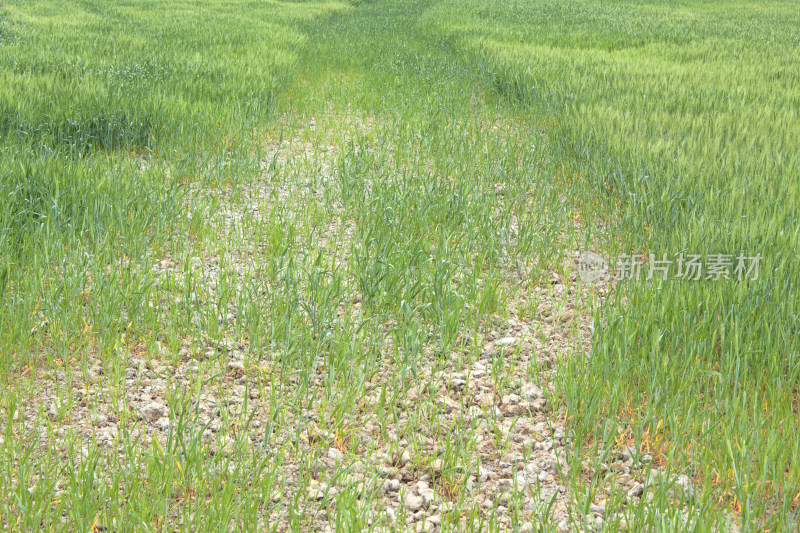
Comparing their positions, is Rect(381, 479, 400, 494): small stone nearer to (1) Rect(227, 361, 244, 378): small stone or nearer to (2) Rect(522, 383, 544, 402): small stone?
(2) Rect(522, 383, 544, 402): small stone

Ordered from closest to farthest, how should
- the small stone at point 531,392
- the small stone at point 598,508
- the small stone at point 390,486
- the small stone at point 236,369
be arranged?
1. the small stone at point 598,508
2. the small stone at point 390,486
3. the small stone at point 531,392
4. the small stone at point 236,369

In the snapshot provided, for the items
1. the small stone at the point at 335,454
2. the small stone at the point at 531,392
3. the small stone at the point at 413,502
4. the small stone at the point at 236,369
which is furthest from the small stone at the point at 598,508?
the small stone at the point at 236,369

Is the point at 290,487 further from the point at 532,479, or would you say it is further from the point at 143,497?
the point at 532,479

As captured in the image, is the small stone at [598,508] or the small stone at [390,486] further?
the small stone at [390,486]

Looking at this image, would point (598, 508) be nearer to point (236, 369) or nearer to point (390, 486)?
point (390, 486)

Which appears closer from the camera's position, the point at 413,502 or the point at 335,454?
the point at 413,502

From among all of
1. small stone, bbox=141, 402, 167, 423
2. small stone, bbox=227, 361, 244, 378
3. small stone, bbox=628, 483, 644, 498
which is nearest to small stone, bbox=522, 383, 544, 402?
small stone, bbox=628, 483, 644, 498

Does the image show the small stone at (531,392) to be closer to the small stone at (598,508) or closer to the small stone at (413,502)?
the small stone at (598,508)

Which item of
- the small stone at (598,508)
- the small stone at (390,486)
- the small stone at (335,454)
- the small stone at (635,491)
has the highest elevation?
the small stone at (635,491)

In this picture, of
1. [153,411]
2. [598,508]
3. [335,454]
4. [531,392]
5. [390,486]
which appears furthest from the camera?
[531,392]

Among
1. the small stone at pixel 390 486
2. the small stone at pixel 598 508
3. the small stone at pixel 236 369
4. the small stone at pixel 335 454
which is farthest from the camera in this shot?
the small stone at pixel 236 369

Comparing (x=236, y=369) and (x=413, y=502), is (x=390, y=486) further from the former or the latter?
(x=236, y=369)

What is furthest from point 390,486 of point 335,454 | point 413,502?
point 335,454

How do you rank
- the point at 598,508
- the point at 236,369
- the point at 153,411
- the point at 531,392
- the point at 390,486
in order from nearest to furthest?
the point at 598,508 < the point at 390,486 < the point at 153,411 < the point at 531,392 < the point at 236,369
